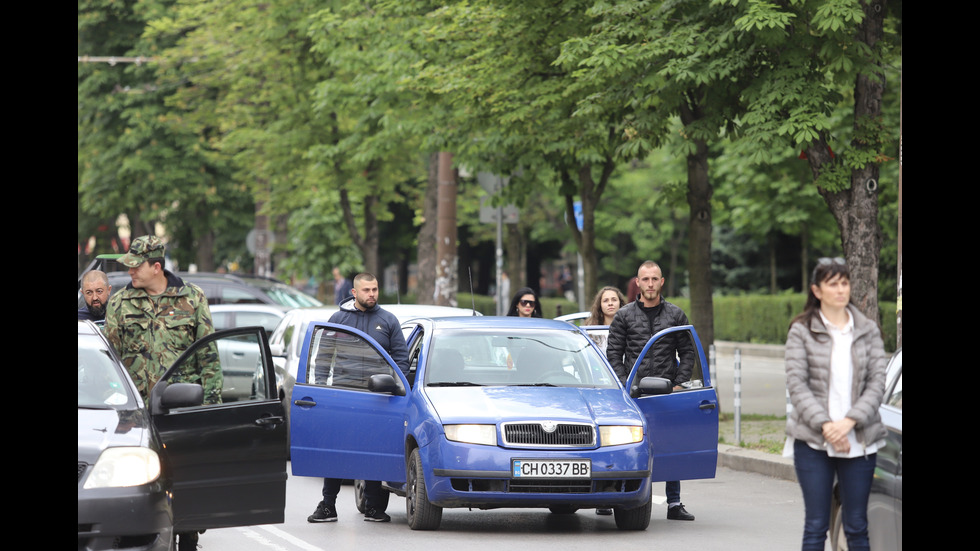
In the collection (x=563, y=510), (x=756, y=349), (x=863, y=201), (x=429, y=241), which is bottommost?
(x=756, y=349)

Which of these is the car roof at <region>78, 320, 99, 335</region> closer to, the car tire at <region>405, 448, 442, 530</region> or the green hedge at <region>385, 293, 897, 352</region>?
the car tire at <region>405, 448, 442, 530</region>

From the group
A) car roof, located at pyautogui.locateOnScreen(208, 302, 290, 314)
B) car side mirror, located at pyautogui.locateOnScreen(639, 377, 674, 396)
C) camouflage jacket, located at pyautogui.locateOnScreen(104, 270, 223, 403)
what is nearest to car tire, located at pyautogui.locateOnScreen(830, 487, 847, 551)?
car side mirror, located at pyautogui.locateOnScreen(639, 377, 674, 396)

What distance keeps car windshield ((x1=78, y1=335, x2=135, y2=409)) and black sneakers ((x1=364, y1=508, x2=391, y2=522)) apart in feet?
10.9

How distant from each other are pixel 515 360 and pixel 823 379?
415 centimetres

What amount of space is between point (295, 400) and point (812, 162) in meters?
6.88

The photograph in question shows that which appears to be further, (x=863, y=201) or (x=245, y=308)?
(x=245, y=308)

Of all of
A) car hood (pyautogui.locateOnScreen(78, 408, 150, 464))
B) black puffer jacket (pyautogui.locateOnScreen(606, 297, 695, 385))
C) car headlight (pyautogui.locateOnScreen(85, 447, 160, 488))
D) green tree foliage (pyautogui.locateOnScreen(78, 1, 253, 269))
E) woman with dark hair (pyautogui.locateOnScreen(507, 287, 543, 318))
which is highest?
green tree foliage (pyautogui.locateOnScreen(78, 1, 253, 269))

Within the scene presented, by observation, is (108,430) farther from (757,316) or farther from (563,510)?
(757,316)

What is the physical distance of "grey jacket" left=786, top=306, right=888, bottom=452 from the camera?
21.7ft

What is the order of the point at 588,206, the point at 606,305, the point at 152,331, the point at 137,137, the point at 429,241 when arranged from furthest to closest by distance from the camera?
the point at 137,137, the point at 429,241, the point at 588,206, the point at 606,305, the point at 152,331

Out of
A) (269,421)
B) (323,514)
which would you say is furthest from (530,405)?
(269,421)

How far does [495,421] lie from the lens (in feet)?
31.6
